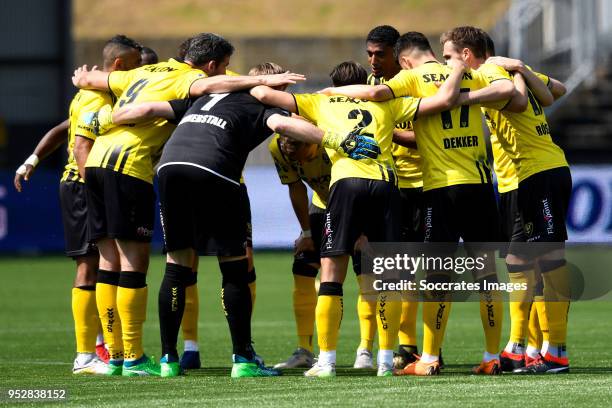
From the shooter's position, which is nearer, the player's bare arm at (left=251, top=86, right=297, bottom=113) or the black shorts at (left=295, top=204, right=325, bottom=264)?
the player's bare arm at (left=251, top=86, right=297, bottom=113)

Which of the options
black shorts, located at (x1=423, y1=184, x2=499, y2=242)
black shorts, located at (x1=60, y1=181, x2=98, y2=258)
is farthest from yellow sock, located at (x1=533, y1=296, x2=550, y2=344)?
black shorts, located at (x1=60, y1=181, x2=98, y2=258)

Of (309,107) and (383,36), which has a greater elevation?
(383,36)

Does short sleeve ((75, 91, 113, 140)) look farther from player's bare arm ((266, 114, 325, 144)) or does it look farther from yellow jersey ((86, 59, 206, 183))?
player's bare arm ((266, 114, 325, 144))

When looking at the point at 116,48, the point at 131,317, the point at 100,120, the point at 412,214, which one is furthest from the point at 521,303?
the point at 116,48

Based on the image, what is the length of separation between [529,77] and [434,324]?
1.82m

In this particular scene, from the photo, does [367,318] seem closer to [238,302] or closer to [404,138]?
[238,302]

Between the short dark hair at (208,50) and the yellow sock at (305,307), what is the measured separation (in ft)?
6.12

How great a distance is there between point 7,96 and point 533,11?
11.3 m

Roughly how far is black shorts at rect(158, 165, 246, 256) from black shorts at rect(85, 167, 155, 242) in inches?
14.2

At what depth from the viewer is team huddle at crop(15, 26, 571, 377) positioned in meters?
7.76

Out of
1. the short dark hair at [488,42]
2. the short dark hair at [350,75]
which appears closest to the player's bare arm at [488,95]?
the short dark hair at [488,42]

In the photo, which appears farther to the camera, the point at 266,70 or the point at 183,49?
the point at 183,49

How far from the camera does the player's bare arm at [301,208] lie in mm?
8914

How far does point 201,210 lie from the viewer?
777cm
